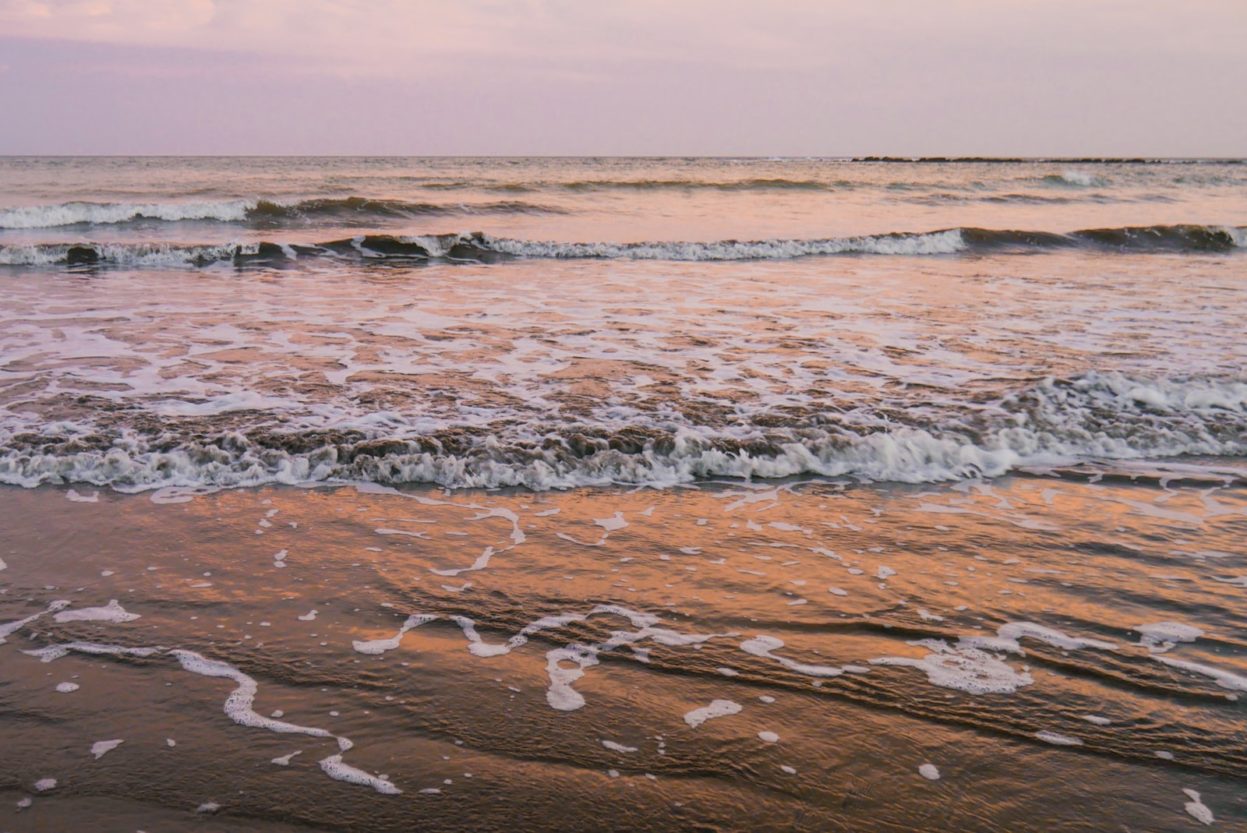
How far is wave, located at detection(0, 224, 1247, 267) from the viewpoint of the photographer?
16.4m

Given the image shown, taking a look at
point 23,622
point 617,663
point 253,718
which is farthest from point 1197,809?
point 23,622

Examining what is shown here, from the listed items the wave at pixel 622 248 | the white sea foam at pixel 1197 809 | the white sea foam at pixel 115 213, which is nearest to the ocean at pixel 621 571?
the white sea foam at pixel 1197 809

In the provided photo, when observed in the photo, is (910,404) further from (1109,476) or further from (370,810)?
(370,810)

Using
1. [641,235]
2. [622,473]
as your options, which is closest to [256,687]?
[622,473]

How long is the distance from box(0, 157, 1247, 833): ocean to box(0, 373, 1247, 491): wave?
34 millimetres

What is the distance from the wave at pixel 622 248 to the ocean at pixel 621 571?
6712 millimetres

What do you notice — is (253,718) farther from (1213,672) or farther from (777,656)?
(1213,672)

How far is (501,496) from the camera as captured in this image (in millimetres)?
4938

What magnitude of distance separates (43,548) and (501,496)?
2.16 metres

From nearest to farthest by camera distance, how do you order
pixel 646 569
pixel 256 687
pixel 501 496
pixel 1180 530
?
1. pixel 256 687
2. pixel 646 569
3. pixel 1180 530
4. pixel 501 496

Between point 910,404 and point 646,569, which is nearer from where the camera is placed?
point 646,569

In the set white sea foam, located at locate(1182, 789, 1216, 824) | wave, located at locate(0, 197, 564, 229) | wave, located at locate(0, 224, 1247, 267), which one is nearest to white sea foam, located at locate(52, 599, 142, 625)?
white sea foam, located at locate(1182, 789, 1216, 824)

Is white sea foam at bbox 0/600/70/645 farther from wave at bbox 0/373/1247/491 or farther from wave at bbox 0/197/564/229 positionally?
wave at bbox 0/197/564/229

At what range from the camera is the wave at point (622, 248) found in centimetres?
1642
